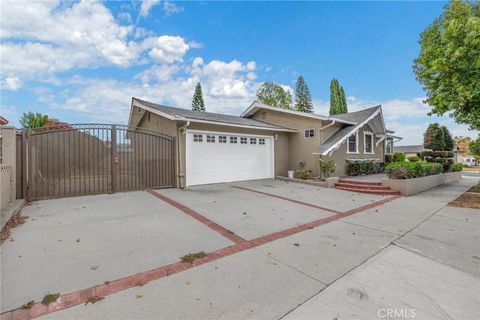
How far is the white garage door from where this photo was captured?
10.3 m

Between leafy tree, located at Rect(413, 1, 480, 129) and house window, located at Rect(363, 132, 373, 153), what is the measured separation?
6.09m

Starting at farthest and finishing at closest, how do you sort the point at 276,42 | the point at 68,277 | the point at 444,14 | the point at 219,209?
1. the point at 276,42
2. the point at 444,14
3. the point at 219,209
4. the point at 68,277

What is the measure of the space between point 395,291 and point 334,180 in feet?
29.8

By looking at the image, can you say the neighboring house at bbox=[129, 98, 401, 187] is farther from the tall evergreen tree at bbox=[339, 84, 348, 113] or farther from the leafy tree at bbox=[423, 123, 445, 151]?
the tall evergreen tree at bbox=[339, 84, 348, 113]

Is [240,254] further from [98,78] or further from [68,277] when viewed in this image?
[98,78]

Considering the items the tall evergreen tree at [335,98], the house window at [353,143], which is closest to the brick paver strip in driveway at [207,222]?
the house window at [353,143]

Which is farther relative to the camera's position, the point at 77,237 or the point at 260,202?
the point at 260,202

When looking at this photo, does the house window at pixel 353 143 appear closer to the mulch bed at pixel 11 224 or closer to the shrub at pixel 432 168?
the shrub at pixel 432 168

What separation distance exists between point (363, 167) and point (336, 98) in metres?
22.5

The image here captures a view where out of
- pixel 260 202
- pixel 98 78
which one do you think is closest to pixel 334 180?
pixel 260 202

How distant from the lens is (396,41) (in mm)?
13164

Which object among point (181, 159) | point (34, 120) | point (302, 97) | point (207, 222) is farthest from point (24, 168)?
point (302, 97)

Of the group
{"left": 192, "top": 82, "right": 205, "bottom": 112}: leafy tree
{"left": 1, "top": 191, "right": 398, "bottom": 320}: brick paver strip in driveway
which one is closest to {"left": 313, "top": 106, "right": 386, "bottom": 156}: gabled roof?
{"left": 1, "top": 191, "right": 398, "bottom": 320}: brick paver strip in driveway

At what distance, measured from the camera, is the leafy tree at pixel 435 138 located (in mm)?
16312
